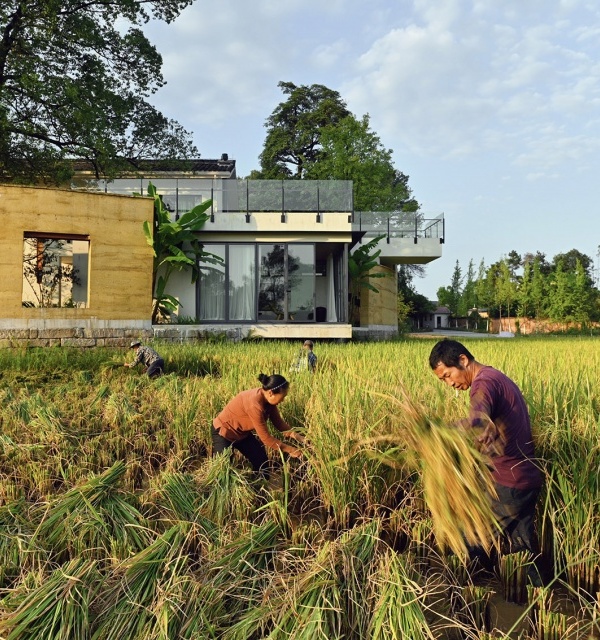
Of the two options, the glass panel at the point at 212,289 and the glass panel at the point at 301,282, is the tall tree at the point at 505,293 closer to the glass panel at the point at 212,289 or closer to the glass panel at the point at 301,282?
the glass panel at the point at 301,282

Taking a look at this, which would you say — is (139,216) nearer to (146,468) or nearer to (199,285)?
(199,285)

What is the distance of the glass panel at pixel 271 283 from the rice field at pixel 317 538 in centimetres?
1065

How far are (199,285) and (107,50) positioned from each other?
9.05 metres

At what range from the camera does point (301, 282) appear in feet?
49.9

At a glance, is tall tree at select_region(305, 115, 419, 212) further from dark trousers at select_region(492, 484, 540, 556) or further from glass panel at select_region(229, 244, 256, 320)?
dark trousers at select_region(492, 484, 540, 556)

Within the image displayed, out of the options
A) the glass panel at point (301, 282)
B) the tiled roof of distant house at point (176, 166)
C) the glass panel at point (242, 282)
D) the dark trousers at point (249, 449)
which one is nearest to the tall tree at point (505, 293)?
the tiled roof of distant house at point (176, 166)

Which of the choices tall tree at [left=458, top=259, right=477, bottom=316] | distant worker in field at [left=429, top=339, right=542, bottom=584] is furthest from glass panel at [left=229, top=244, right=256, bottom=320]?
tall tree at [left=458, top=259, right=477, bottom=316]

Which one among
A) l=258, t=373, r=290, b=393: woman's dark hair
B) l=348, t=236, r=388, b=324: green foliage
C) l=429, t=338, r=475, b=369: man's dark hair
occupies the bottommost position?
l=258, t=373, r=290, b=393: woman's dark hair

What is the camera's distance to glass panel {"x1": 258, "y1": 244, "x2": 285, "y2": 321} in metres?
15.1

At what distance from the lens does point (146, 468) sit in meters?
4.29

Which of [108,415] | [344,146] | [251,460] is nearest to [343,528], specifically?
[251,460]

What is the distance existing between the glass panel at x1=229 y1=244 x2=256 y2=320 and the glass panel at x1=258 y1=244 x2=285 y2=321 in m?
0.25

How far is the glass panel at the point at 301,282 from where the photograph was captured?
15.1m

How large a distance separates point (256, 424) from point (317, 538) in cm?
112
